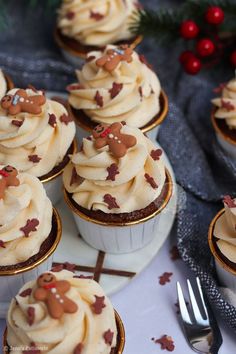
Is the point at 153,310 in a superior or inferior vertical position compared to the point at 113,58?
inferior

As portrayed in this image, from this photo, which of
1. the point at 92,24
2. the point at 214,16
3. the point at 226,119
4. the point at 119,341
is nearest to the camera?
the point at 119,341

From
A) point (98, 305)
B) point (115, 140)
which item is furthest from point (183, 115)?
point (98, 305)

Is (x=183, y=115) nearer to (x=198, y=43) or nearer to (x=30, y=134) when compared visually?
(x=198, y=43)

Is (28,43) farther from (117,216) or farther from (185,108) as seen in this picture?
(117,216)

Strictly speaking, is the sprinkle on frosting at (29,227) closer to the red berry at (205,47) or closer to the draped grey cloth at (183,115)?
the draped grey cloth at (183,115)

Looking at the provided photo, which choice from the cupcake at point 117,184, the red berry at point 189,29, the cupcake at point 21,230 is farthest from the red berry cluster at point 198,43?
the cupcake at point 21,230
